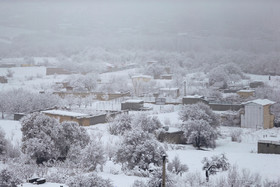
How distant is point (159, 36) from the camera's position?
146 ft

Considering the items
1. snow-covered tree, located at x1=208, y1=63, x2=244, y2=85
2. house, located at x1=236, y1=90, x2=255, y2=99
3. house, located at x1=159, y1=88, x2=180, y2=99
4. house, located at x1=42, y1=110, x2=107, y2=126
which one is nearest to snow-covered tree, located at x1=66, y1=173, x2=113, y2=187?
house, located at x1=42, y1=110, x2=107, y2=126

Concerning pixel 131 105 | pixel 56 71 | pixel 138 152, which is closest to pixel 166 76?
A: pixel 56 71

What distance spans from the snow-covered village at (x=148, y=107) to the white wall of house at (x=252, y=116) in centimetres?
3

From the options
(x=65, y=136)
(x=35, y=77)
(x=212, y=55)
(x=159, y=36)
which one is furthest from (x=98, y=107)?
(x=159, y=36)

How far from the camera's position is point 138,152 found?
7.71 metres

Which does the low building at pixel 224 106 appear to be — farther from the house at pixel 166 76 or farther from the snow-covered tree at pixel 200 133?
the house at pixel 166 76

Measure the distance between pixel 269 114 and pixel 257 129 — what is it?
1038 millimetres

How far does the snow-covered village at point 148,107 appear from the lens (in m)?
7.43

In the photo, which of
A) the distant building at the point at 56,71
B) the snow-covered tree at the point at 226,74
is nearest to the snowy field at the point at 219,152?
the snow-covered tree at the point at 226,74

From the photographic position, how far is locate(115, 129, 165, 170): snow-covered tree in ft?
25.0

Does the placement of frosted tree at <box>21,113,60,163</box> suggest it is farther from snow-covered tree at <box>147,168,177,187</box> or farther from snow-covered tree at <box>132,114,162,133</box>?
snow-covered tree at <box>147,168,177,187</box>

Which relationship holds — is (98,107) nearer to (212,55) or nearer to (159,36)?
(212,55)

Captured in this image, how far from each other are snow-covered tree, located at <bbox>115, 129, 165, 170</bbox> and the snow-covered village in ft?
0.06

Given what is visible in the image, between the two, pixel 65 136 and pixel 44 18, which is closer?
pixel 65 136
